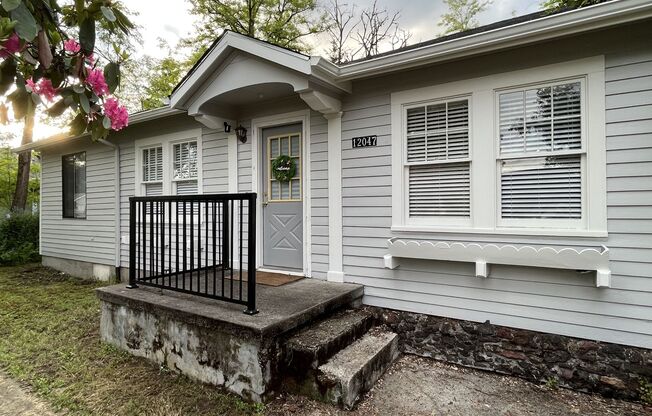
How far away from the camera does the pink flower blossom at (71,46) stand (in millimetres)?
1382

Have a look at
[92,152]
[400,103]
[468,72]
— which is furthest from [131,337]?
[92,152]

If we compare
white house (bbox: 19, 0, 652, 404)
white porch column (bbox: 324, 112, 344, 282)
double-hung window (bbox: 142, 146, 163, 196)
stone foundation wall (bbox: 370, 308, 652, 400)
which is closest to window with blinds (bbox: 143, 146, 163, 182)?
double-hung window (bbox: 142, 146, 163, 196)

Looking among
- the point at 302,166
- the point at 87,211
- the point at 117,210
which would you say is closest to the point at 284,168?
the point at 302,166

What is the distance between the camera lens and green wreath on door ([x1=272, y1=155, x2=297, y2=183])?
173 inches

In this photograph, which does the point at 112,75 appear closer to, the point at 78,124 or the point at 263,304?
the point at 78,124

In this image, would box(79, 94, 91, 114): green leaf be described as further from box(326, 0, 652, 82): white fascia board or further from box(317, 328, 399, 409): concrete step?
box(326, 0, 652, 82): white fascia board

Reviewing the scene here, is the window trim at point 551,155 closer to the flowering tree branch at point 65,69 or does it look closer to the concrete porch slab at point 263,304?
the concrete porch slab at point 263,304

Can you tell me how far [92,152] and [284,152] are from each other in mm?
4770

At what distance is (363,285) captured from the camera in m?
3.83

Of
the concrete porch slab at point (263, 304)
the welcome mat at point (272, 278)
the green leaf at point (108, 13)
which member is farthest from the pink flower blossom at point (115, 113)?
the welcome mat at point (272, 278)

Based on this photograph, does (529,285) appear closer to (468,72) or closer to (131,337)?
(468,72)

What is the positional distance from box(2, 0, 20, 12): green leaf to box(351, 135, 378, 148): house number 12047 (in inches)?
124

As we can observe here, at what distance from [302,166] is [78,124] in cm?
299

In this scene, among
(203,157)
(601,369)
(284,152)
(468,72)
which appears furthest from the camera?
(203,157)
